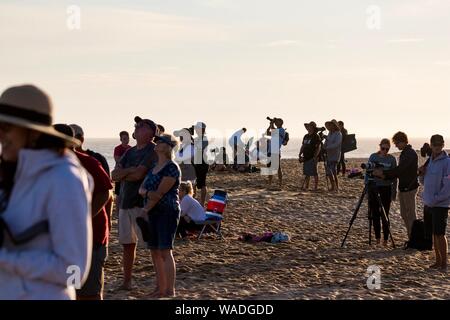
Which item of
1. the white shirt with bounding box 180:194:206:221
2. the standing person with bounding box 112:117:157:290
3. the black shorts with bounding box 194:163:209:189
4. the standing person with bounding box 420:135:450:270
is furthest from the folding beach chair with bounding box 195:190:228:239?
the standing person with bounding box 112:117:157:290

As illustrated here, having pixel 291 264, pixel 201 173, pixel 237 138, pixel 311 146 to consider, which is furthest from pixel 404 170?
pixel 237 138

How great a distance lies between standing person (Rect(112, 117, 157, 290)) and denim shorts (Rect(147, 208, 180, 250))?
0.83ft

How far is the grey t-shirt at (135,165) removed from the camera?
7.53 metres

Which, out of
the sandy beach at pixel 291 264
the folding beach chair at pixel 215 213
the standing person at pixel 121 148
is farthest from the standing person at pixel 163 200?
the standing person at pixel 121 148

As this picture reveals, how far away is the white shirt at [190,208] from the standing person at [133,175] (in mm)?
4108

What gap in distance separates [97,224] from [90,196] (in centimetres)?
309

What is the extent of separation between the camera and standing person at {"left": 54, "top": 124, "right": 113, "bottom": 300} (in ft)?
18.0

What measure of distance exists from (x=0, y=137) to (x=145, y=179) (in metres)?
4.73

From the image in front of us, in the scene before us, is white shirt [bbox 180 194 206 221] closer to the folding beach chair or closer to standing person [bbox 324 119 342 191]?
the folding beach chair

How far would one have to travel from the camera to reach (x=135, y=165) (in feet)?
24.8

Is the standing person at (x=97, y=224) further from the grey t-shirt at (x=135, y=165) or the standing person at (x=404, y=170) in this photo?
the standing person at (x=404, y=170)

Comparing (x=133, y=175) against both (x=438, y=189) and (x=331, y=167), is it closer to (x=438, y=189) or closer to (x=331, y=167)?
(x=438, y=189)
